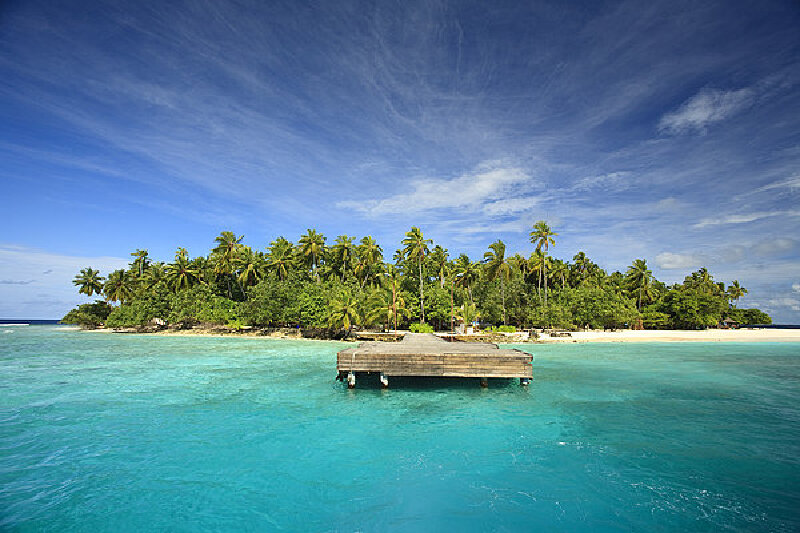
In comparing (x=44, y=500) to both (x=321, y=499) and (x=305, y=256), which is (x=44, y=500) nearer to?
(x=321, y=499)

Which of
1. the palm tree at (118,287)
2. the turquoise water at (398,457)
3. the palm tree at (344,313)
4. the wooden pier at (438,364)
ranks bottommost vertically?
the turquoise water at (398,457)

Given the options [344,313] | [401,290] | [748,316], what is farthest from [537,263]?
[748,316]

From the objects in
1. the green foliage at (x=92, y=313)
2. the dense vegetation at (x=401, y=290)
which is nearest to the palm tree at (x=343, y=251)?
the dense vegetation at (x=401, y=290)

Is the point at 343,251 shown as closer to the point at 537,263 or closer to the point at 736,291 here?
the point at 537,263

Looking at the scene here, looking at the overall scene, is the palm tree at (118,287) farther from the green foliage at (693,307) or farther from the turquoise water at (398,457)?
the green foliage at (693,307)

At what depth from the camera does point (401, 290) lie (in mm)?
65312

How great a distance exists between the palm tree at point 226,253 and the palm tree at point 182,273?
6.29 metres

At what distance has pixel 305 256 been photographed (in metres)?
71.8

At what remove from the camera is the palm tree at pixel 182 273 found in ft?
248

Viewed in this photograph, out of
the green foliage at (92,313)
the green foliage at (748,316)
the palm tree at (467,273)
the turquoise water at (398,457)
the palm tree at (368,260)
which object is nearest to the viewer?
the turquoise water at (398,457)

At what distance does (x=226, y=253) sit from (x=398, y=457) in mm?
68701

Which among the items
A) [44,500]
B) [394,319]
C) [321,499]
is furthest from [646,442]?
[394,319]

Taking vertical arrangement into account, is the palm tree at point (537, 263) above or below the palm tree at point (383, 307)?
above

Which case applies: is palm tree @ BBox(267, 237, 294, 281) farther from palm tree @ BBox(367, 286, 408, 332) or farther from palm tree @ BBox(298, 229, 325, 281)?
palm tree @ BBox(367, 286, 408, 332)
